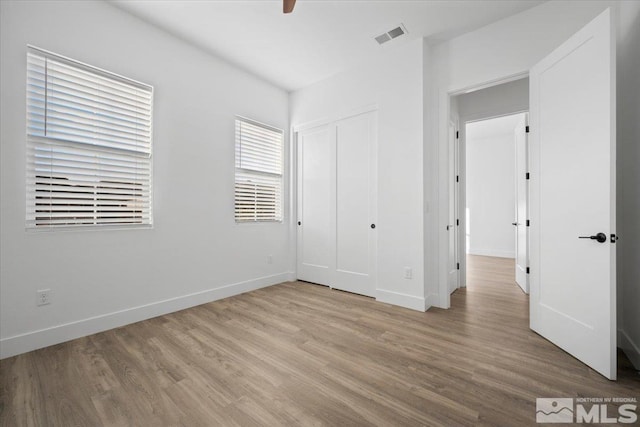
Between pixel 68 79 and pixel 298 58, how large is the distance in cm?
235

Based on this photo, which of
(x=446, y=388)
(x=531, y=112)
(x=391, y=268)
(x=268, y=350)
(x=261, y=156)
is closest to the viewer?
(x=446, y=388)

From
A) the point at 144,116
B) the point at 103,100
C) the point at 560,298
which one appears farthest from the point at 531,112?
the point at 103,100

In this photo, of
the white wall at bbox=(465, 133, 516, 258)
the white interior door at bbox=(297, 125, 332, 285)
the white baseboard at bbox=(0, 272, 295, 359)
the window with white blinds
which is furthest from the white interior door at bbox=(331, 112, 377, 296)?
the white wall at bbox=(465, 133, 516, 258)

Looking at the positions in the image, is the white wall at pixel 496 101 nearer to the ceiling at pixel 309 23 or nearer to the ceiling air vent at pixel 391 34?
the ceiling at pixel 309 23

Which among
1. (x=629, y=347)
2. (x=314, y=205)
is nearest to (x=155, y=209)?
(x=314, y=205)

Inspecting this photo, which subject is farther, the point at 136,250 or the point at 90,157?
the point at 136,250

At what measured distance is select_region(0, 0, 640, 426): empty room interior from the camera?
1713mm

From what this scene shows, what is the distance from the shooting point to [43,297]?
221cm

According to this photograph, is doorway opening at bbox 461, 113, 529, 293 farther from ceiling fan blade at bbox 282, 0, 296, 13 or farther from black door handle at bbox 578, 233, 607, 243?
ceiling fan blade at bbox 282, 0, 296, 13

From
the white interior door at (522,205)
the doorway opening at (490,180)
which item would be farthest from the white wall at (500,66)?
the white interior door at (522,205)

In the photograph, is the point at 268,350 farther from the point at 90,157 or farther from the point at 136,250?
the point at 90,157

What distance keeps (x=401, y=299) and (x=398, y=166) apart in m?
1.56

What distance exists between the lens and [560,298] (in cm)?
216

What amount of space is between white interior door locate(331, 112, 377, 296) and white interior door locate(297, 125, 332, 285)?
0.19m
